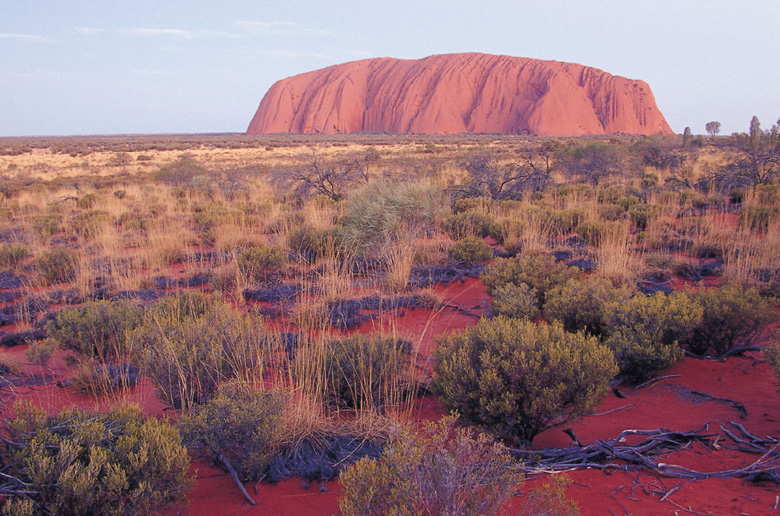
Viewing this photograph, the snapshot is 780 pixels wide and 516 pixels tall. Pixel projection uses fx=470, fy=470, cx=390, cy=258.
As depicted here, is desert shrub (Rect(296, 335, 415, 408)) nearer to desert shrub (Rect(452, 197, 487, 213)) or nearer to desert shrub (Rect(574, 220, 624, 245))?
desert shrub (Rect(574, 220, 624, 245))

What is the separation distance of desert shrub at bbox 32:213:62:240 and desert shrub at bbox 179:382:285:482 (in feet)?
29.0

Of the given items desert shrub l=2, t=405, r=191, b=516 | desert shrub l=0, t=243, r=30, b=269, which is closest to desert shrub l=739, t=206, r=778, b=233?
desert shrub l=2, t=405, r=191, b=516

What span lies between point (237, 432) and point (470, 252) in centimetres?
508

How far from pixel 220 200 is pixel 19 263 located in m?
5.99

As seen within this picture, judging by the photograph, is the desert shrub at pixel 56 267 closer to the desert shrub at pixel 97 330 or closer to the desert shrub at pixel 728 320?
the desert shrub at pixel 97 330

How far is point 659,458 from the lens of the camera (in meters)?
2.68

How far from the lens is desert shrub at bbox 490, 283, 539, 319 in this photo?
180 inches

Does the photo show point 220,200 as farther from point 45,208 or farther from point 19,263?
point 19,263

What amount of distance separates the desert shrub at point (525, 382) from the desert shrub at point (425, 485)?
2.89ft

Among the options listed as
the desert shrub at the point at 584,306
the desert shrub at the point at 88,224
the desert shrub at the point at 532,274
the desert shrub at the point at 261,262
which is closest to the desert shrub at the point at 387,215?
the desert shrub at the point at 261,262

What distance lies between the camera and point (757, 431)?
295 cm

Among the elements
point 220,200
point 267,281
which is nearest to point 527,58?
point 220,200

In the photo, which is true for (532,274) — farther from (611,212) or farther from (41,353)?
(611,212)

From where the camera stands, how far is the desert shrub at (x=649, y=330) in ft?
12.2
